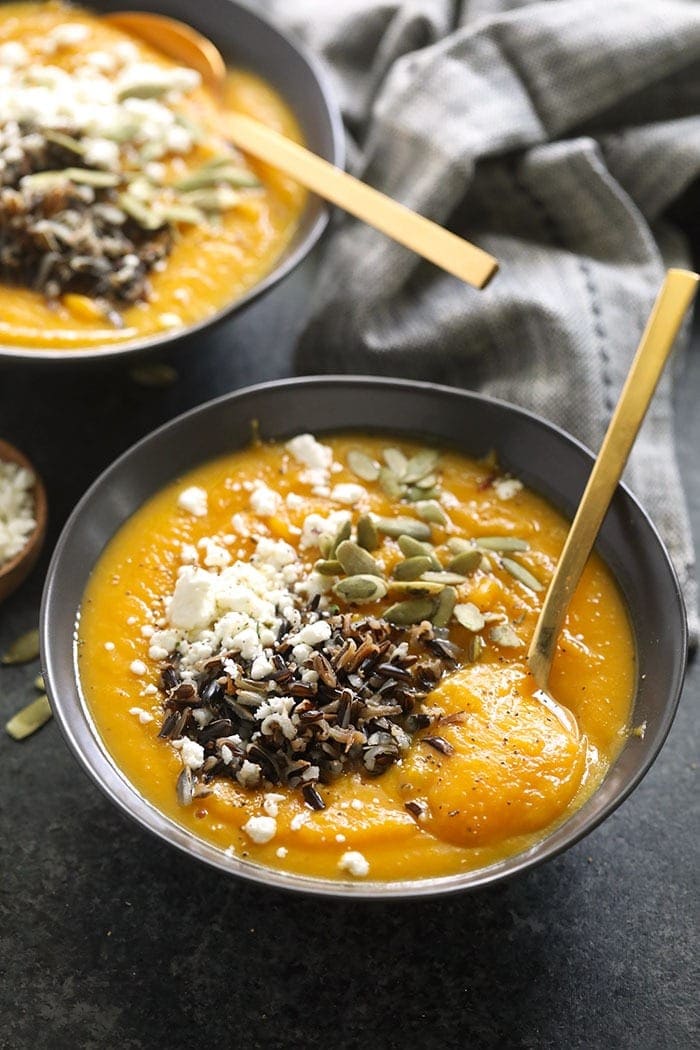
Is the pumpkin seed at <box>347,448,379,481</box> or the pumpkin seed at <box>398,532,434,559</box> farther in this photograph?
the pumpkin seed at <box>347,448,379,481</box>

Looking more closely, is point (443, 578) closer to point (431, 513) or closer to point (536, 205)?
point (431, 513)

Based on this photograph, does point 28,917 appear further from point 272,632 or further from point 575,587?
point 575,587

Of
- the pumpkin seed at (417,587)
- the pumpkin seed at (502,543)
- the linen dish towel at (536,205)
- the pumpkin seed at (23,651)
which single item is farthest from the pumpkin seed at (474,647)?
the pumpkin seed at (23,651)

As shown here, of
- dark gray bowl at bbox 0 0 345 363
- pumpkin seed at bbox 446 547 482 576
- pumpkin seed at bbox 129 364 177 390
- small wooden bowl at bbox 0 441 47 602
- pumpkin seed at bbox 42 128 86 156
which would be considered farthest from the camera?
pumpkin seed at bbox 129 364 177 390

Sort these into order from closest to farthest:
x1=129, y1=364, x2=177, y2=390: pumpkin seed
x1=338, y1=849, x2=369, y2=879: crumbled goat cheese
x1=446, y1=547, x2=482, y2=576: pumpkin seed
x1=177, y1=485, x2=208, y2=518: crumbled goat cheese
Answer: x1=338, y1=849, x2=369, y2=879: crumbled goat cheese, x1=446, y1=547, x2=482, y2=576: pumpkin seed, x1=177, y1=485, x2=208, y2=518: crumbled goat cheese, x1=129, y1=364, x2=177, y2=390: pumpkin seed

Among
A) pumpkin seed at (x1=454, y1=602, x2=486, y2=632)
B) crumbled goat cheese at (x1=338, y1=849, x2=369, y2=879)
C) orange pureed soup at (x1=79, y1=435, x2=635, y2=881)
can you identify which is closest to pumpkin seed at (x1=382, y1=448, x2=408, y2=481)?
orange pureed soup at (x1=79, y1=435, x2=635, y2=881)

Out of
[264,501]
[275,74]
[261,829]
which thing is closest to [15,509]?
[264,501]

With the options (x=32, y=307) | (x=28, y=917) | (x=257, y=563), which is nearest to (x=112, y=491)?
(x=257, y=563)

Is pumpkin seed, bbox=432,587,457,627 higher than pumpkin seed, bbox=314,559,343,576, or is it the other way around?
pumpkin seed, bbox=432,587,457,627

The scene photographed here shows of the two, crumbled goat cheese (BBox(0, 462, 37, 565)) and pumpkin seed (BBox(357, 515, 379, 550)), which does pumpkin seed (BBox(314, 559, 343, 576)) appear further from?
crumbled goat cheese (BBox(0, 462, 37, 565))
